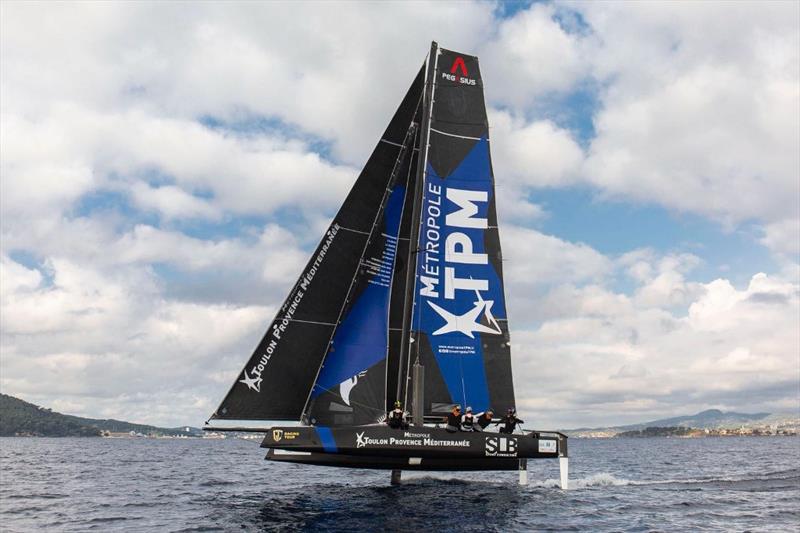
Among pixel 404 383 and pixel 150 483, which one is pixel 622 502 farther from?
pixel 150 483

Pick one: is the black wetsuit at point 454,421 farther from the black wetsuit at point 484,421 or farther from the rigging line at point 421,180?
the black wetsuit at point 484,421

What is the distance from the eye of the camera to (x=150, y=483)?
2931 centimetres

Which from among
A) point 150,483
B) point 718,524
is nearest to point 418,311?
point 718,524

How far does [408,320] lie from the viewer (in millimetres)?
21359

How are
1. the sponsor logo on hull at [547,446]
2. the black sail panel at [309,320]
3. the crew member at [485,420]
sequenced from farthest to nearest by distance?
1. the crew member at [485,420]
2. the sponsor logo on hull at [547,446]
3. the black sail panel at [309,320]

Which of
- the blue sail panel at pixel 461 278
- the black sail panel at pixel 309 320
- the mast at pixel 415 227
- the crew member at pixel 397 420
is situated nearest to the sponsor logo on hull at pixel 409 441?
the crew member at pixel 397 420

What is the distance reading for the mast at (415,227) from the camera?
21.1 m

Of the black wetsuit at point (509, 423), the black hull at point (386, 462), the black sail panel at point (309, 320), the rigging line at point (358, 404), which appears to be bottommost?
the black hull at point (386, 462)

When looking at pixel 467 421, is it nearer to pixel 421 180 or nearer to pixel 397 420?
pixel 397 420

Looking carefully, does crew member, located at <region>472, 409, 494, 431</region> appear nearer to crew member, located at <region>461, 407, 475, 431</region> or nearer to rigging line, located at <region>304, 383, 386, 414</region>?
crew member, located at <region>461, 407, 475, 431</region>

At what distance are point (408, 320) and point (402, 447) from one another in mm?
4085

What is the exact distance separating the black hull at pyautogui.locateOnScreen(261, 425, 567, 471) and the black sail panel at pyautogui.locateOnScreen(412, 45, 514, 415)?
74.7 inches

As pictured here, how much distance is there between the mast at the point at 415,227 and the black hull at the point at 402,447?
60.6 inches

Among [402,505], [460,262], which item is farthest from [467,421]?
[460,262]
